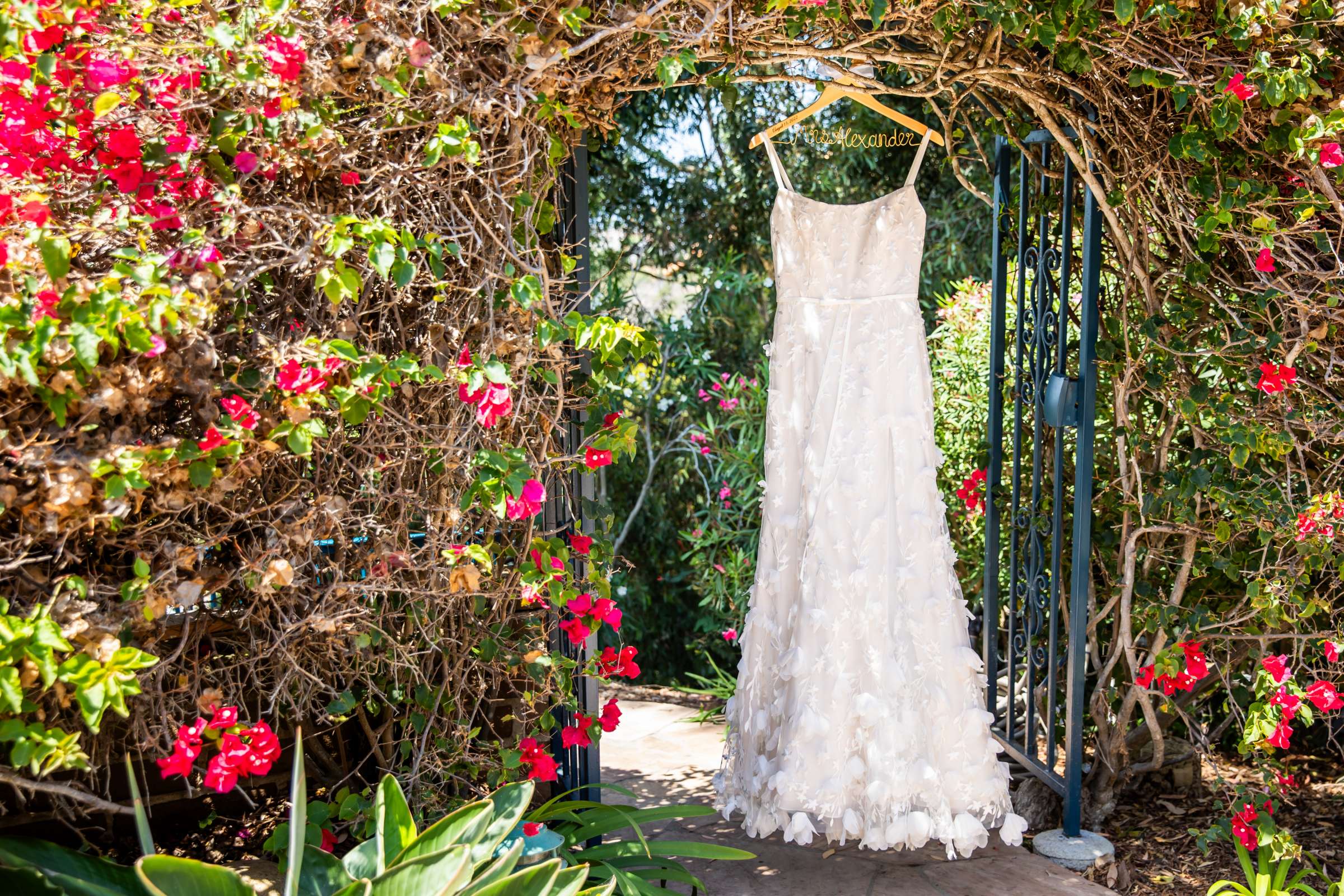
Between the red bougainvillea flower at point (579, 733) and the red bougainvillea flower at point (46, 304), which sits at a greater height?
the red bougainvillea flower at point (46, 304)

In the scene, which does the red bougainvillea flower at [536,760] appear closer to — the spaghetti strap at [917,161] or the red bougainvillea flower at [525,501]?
the red bougainvillea flower at [525,501]

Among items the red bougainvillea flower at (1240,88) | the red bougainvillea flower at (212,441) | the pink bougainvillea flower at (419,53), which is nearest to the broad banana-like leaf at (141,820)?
the red bougainvillea flower at (212,441)

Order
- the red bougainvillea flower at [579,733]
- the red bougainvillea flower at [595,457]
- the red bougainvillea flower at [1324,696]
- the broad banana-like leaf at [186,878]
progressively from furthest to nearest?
1. the red bougainvillea flower at [1324,696]
2. the red bougainvillea flower at [579,733]
3. the red bougainvillea flower at [595,457]
4. the broad banana-like leaf at [186,878]

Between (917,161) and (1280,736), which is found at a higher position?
A: (917,161)

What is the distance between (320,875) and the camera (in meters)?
1.71

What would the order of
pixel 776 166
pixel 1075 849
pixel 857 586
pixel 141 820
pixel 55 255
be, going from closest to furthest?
pixel 55 255 → pixel 141 820 → pixel 857 586 → pixel 776 166 → pixel 1075 849

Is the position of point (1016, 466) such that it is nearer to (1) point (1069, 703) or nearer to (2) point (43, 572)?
(1) point (1069, 703)

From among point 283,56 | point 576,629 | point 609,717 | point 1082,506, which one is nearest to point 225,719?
point 576,629

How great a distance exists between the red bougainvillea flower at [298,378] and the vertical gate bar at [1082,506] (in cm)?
187

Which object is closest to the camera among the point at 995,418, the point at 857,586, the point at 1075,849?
the point at 857,586

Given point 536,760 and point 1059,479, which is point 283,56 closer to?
point 536,760

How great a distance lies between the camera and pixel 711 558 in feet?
14.8

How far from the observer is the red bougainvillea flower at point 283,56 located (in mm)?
1492

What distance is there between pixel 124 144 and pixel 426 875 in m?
1.16
